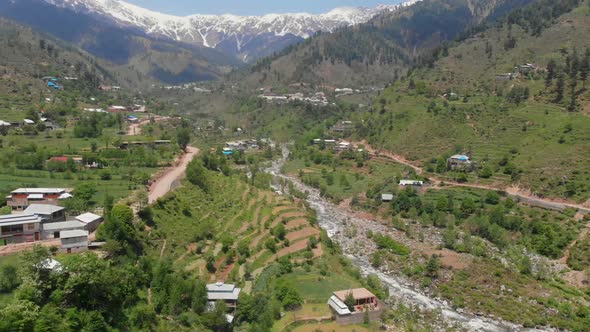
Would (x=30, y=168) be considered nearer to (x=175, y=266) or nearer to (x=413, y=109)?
(x=175, y=266)

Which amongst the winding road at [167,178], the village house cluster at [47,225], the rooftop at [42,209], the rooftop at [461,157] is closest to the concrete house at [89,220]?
the village house cluster at [47,225]

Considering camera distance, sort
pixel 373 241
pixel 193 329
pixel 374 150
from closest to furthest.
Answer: pixel 193 329
pixel 373 241
pixel 374 150

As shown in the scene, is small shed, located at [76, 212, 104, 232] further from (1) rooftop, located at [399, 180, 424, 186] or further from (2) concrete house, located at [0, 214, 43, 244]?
(1) rooftop, located at [399, 180, 424, 186]

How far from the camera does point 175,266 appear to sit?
36469mm

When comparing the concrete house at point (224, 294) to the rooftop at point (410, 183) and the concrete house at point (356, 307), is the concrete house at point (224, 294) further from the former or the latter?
the rooftop at point (410, 183)

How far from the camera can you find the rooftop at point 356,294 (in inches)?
1278

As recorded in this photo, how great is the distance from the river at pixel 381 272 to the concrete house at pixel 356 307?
547cm

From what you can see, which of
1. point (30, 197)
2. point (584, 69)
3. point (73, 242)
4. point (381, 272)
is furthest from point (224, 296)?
point (584, 69)

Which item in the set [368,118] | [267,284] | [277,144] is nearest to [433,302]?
[267,284]

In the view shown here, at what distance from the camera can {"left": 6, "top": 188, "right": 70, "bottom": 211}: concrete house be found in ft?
132

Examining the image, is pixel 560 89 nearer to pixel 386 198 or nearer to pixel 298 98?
pixel 386 198

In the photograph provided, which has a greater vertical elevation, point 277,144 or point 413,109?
point 413,109

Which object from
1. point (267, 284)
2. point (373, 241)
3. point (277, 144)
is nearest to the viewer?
point (267, 284)

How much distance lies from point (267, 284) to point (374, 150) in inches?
2152
